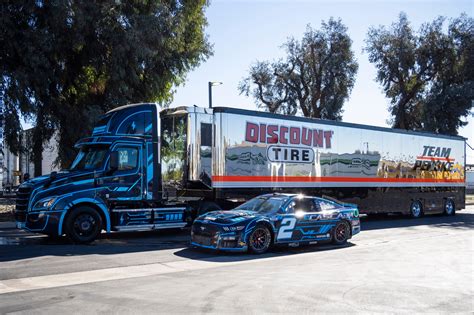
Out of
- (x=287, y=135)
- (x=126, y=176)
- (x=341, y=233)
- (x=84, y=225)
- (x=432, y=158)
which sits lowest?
(x=341, y=233)

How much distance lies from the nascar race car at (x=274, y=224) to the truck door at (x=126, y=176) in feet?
9.68

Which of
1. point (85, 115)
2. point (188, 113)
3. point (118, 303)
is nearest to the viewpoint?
point (118, 303)

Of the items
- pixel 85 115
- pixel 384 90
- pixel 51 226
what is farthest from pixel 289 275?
pixel 384 90

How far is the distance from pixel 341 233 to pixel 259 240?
2.89m

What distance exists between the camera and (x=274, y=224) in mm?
11375

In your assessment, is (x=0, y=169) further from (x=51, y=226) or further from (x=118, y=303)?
(x=118, y=303)

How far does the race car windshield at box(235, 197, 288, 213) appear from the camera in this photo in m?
11.9

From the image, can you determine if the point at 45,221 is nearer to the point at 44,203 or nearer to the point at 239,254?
the point at 44,203

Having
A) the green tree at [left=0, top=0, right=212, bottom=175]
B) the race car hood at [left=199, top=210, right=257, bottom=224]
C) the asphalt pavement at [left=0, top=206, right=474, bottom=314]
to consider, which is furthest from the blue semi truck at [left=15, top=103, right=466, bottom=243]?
the green tree at [left=0, top=0, right=212, bottom=175]

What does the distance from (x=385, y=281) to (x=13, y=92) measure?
56.7 ft

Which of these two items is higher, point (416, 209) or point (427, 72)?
point (427, 72)

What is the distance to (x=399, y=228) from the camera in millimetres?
17641

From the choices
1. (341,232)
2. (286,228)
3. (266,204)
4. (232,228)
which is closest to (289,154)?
(341,232)

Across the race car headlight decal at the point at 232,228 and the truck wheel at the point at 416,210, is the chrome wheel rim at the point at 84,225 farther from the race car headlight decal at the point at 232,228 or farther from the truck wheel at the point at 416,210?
the truck wheel at the point at 416,210
